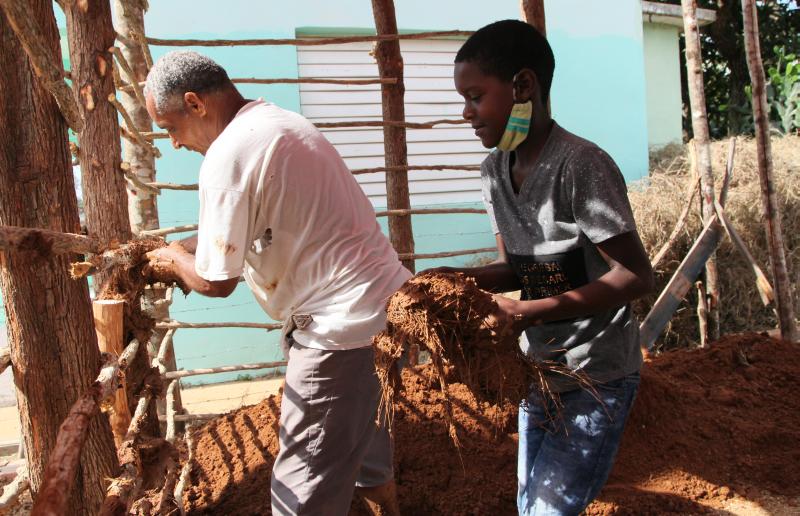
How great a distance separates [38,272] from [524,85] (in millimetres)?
1358

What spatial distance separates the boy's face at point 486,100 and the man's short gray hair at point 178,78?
0.74 metres

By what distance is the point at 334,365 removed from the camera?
6.76 feet

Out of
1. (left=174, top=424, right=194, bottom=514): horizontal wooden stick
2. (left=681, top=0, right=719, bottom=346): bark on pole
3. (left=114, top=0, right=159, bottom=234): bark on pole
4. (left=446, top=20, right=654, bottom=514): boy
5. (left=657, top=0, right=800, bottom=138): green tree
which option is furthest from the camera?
(left=657, top=0, right=800, bottom=138): green tree

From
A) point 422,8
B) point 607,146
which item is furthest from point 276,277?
point 607,146

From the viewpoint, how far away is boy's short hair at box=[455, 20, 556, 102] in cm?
176

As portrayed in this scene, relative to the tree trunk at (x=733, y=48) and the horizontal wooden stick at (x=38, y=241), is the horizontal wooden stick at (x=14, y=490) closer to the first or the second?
the horizontal wooden stick at (x=38, y=241)

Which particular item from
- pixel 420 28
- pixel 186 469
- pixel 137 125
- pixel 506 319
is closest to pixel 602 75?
pixel 420 28

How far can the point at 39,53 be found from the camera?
5.59ft

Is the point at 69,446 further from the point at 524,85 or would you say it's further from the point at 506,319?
the point at 524,85

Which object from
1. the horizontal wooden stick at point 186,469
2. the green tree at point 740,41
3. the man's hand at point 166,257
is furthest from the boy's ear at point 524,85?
the green tree at point 740,41

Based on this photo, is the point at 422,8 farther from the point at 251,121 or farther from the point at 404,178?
the point at 251,121

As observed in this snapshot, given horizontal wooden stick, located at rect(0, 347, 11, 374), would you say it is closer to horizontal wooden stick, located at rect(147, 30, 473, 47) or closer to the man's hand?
the man's hand

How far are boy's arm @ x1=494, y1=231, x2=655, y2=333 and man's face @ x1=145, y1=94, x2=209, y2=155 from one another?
106 cm

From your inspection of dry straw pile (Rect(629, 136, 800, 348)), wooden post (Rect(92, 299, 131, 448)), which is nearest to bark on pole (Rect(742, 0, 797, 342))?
dry straw pile (Rect(629, 136, 800, 348))
